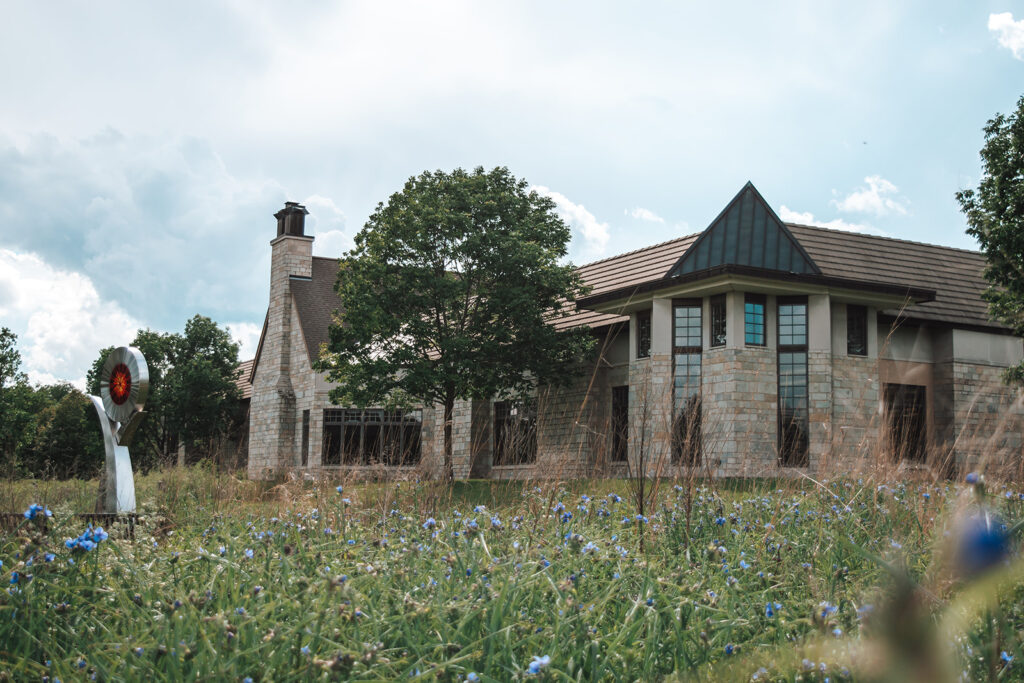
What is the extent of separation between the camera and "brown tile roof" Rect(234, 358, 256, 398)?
35600mm

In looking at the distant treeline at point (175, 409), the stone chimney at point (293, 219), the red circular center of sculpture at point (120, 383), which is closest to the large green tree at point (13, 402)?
the distant treeline at point (175, 409)

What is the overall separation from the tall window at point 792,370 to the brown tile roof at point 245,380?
21.8m

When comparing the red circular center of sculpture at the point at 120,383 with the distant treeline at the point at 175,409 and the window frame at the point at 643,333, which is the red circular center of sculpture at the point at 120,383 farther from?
the distant treeline at the point at 175,409

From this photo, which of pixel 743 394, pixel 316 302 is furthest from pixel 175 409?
pixel 743 394

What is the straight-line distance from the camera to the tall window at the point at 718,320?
19.4 metres

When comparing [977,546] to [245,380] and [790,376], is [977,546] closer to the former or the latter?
[790,376]

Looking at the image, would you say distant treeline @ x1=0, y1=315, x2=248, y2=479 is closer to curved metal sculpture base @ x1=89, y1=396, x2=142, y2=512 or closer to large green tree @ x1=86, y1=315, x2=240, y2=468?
large green tree @ x1=86, y1=315, x2=240, y2=468

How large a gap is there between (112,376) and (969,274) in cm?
2252

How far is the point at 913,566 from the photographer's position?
4418 mm

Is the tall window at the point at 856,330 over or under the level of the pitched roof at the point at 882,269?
under

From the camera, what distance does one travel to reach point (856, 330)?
20.3 metres

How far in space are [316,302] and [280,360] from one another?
2.53 metres

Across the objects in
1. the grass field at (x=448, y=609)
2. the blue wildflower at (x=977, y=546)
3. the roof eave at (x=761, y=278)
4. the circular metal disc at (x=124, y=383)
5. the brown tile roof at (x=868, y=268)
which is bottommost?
the grass field at (x=448, y=609)

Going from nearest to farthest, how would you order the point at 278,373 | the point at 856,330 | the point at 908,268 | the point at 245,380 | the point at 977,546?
the point at 977,546, the point at 856,330, the point at 908,268, the point at 278,373, the point at 245,380
